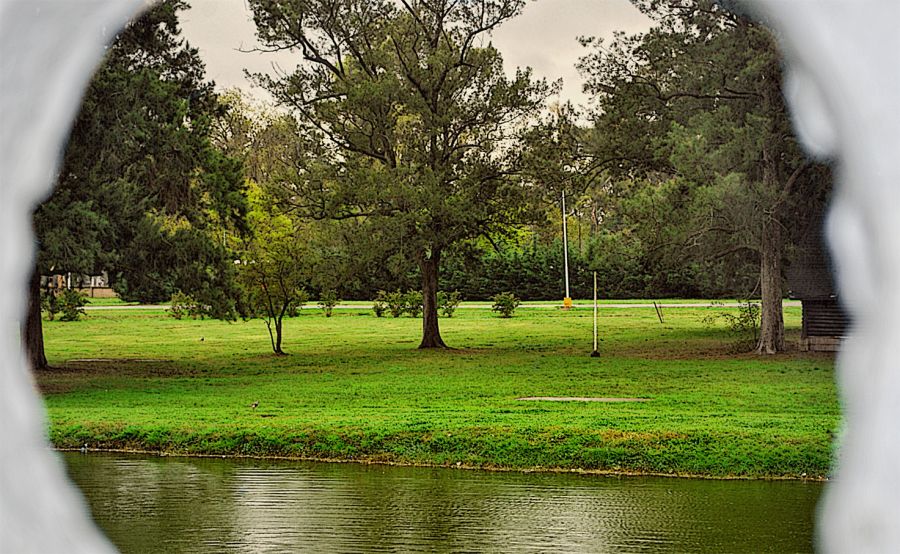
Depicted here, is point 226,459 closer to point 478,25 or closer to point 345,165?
point 345,165

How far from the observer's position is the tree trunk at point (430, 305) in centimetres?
2266

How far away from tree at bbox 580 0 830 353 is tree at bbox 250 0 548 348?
198 centimetres

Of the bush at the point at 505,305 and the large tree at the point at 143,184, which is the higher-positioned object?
the large tree at the point at 143,184

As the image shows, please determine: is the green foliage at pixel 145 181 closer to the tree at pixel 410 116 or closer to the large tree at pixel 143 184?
the large tree at pixel 143 184

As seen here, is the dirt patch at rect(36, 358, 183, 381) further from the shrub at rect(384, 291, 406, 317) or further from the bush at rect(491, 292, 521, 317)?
the bush at rect(491, 292, 521, 317)

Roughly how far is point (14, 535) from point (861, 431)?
111 cm

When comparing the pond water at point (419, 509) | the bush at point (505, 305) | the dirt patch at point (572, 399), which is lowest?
the pond water at point (419, 509)

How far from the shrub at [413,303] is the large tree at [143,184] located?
1121cm

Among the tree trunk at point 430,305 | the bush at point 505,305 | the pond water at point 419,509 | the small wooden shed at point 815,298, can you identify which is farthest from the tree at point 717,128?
the pond water at point 419,509

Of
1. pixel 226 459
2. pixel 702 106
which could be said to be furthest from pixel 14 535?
pixel 702 106

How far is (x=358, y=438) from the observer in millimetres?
9930

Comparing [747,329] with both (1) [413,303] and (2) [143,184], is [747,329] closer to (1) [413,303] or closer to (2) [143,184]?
(1) [413,303]

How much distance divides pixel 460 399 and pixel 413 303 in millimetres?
17172

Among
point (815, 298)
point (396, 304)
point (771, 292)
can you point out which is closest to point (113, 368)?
point (771, 292)
